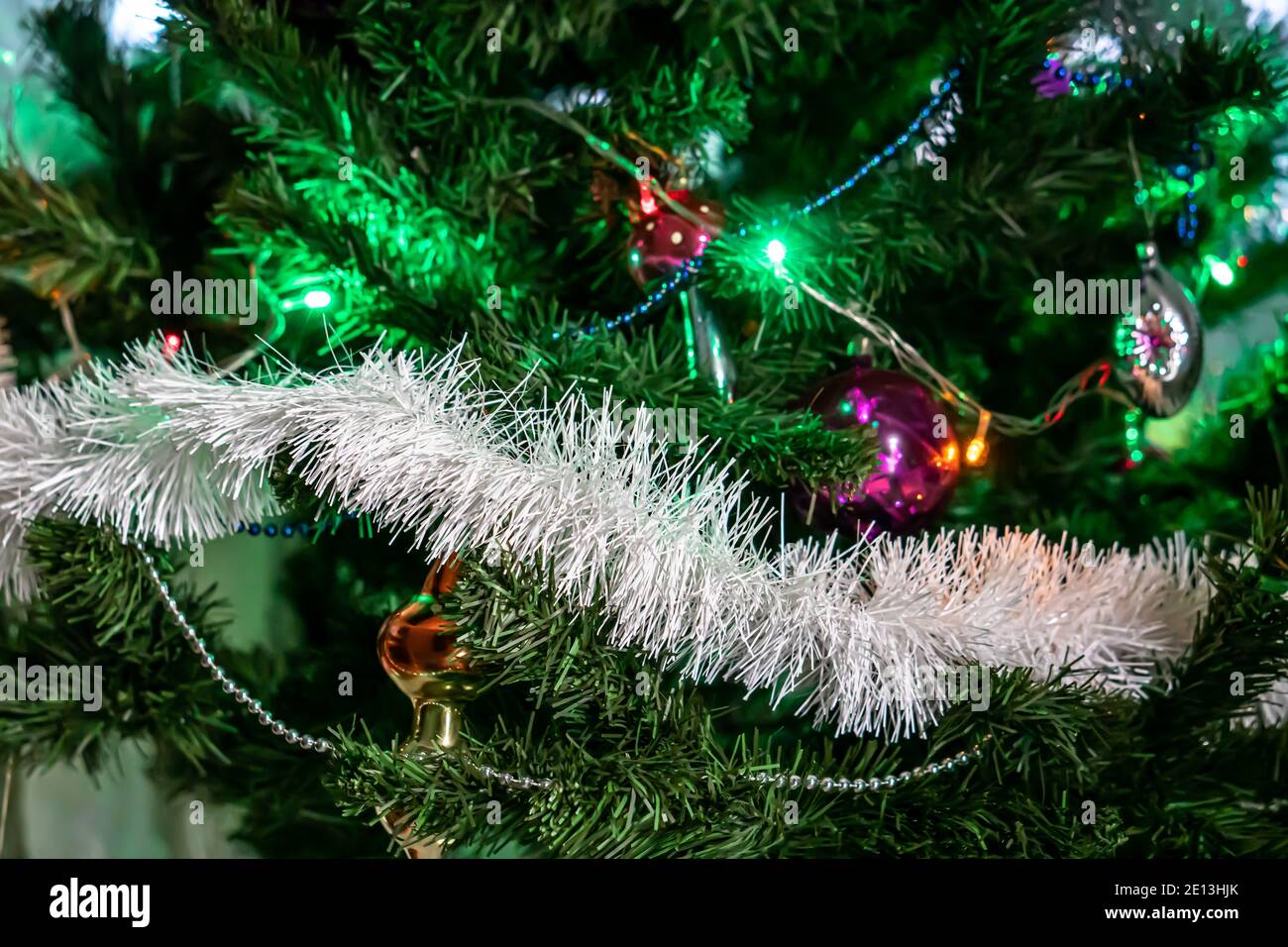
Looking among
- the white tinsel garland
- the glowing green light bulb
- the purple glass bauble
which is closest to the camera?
the white tinsel garland

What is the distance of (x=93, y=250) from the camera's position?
0.66m

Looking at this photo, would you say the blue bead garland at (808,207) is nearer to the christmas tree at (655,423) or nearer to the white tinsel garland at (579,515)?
the christmas tree at (655,423)

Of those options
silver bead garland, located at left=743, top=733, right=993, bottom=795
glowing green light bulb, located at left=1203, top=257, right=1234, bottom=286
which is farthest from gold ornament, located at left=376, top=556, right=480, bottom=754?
glowing green light bulb, located at left=1203, top=257, right=1234, bottom=286

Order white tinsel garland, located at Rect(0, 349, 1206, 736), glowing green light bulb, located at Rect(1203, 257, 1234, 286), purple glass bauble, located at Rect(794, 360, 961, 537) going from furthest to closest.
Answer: glowing green light bulb, located at Rect(1203, 257, 1234, 286), purple glass bauble, located at Rect(794, 360, 961, 537), white tinsel garland, located at Rect(0, 349, 1206, 736)

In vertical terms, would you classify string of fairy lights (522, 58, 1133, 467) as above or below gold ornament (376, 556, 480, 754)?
above

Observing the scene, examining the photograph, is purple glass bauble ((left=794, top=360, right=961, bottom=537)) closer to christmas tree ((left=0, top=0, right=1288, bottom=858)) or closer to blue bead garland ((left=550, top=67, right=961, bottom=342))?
christmas tree ((left=0, top=0, right=1288, bottom=858))

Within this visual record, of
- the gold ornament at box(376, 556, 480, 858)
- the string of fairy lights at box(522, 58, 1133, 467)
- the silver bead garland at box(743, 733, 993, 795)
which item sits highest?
the string of fairy lights at box(522, 58, 1133, 467)

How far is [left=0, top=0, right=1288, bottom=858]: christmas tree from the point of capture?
449 mm

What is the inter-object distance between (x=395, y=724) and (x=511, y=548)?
292 mm

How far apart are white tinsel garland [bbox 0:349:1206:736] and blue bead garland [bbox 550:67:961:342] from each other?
0.11 m

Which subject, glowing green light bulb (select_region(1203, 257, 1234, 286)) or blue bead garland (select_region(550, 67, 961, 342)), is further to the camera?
glowing green light bulb (select_region(1203, 257, 1234, 286))

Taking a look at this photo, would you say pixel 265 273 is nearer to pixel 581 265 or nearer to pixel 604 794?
pixel 581 265
